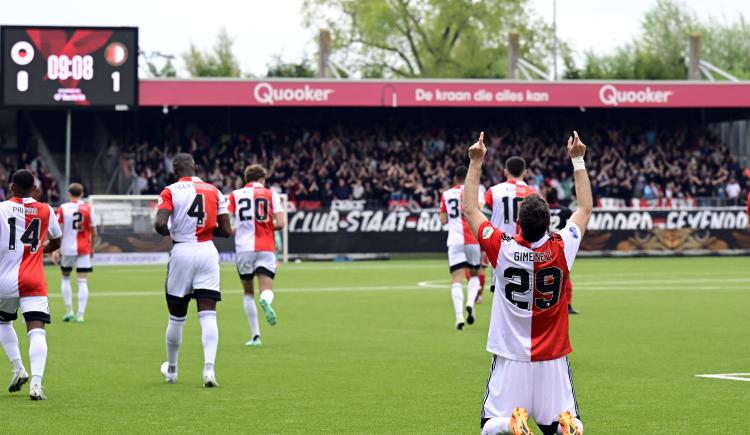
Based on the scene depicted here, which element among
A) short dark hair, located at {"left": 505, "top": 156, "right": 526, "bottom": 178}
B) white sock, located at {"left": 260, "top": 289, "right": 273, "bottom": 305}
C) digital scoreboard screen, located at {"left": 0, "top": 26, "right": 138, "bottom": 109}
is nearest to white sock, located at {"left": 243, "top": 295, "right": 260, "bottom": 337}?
white sock, located at {"left": 260, "top": 289, "right": 273, "bottom": 305}

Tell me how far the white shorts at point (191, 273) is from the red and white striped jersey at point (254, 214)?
4.13 meters

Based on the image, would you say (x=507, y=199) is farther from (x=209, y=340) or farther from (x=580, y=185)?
(x=580, y=185)

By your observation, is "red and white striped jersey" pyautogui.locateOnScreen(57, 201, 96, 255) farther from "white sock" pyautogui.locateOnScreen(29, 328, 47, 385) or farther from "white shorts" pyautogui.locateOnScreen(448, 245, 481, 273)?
"white sock" pyautogui.locateOnScreen(29, 328, 47, 385)

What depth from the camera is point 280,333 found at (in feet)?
61.7

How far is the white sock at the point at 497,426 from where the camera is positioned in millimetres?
7526

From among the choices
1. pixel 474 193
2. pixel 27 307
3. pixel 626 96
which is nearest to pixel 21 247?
pixel 27 307

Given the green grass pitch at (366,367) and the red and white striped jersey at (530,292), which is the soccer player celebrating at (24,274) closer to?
the green grass pitch at (366,367)

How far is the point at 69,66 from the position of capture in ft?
131

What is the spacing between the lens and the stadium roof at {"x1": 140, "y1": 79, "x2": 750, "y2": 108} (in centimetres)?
4681

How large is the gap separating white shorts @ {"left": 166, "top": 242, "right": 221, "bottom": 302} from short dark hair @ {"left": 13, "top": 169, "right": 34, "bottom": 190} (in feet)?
5.09

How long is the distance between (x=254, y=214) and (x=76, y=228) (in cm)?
603

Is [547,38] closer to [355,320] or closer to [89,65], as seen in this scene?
[89,65]

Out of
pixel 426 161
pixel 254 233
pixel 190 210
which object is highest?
pixel 426 161

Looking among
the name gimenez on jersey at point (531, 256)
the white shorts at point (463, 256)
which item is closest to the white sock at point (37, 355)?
the name gimenez on jersey at point (531, 256)
